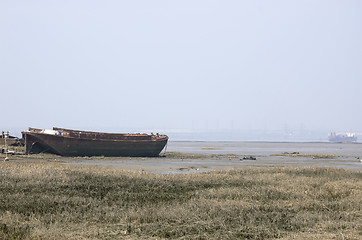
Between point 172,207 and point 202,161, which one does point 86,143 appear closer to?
point 202,161

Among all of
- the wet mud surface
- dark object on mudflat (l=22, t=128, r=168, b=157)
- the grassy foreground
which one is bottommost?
the wet mud surface

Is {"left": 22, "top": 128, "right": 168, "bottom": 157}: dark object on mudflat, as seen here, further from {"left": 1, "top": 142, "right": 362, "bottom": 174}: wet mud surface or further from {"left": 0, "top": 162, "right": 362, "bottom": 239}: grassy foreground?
{"left": 0, "top": 162, "right": 362, "bottom": 239}: grassy foreground

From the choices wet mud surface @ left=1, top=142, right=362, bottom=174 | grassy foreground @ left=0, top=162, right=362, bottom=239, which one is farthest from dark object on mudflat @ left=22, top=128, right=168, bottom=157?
grassy foreground @ left=0, top=162, right=362, bottom=239

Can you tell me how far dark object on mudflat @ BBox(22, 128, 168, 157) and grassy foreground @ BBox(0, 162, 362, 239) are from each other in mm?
24708

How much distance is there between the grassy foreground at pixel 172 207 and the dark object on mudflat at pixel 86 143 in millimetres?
24708

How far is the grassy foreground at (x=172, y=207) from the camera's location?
1116 cm

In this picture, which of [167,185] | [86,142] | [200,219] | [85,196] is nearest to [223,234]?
[200,219]

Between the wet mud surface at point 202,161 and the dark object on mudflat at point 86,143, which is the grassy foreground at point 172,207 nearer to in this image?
the wet mud surface at point 202,161

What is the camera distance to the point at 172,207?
14227 millimetres

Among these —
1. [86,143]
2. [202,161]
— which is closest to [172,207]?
[202,161]

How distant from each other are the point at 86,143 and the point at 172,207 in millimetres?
33783

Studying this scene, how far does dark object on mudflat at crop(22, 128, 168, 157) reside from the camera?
1801 inches

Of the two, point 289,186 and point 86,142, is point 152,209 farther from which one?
point 86,142

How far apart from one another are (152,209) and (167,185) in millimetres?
5337
